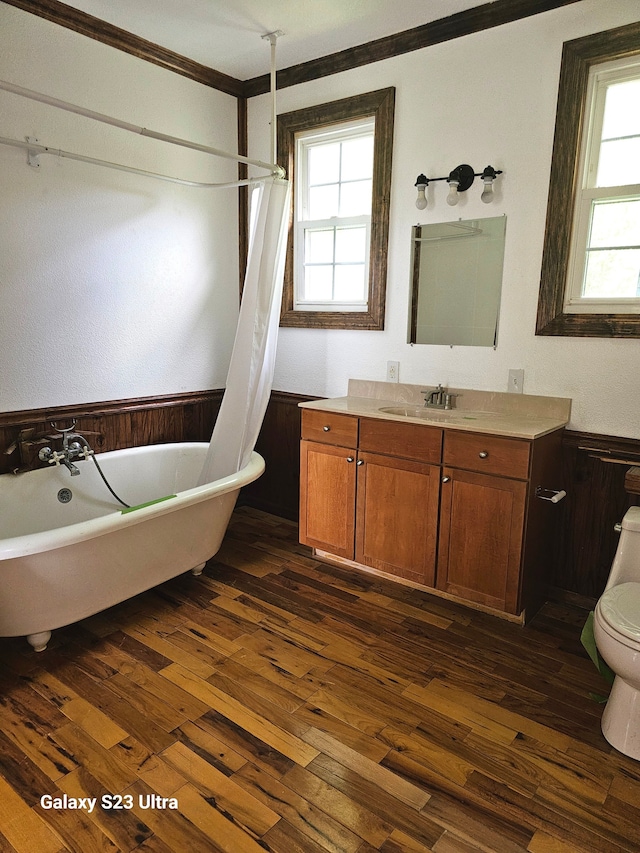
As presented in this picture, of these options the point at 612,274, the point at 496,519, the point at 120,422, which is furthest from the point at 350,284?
the point at 496,519

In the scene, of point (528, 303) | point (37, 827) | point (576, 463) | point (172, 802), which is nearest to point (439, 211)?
point (528, 303)

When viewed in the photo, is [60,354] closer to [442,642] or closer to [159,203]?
[159,203]

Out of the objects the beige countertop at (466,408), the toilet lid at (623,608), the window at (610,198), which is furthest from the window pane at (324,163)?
the toilet lid at (623,608)

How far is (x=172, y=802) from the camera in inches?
62.6

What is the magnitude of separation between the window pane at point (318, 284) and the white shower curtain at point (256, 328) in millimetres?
528

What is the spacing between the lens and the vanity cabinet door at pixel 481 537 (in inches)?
94.0

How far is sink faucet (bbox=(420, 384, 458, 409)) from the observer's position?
292cm

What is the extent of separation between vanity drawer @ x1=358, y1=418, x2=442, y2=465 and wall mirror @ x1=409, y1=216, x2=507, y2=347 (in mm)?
578

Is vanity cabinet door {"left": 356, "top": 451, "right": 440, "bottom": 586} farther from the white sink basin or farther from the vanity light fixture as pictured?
the vanity light fixture

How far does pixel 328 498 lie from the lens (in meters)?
2.96

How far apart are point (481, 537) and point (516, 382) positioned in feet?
2.51

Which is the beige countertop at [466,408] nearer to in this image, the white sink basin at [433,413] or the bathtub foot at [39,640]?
the white sink basin at [433,413]

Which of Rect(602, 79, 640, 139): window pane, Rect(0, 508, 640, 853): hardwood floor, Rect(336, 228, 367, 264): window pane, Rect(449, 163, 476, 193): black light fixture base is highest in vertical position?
Rect(602, 79, 640, 139): window pane

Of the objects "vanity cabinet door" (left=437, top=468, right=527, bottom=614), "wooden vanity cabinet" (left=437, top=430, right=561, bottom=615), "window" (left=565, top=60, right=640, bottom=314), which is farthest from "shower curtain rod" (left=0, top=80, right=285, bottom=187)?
"vanity cabinet door" (left=437, top=468, right=527, bottom=614)
